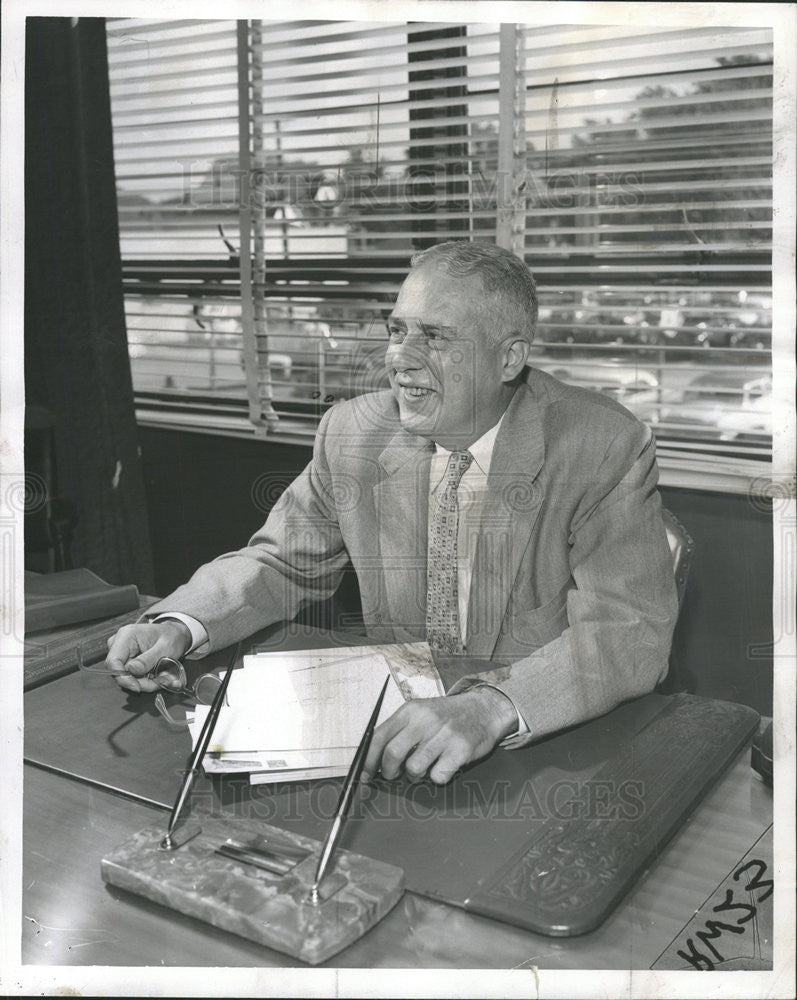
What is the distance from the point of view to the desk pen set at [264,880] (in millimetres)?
898

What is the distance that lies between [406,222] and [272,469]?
43 centimetres

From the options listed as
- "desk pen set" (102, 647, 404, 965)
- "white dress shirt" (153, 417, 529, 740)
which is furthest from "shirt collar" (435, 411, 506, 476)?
"desk pen set" (102, 647, 404, 965)

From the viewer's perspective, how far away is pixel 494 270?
1319 millimetres

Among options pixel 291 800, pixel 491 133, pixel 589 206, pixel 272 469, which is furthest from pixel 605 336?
pixel 291 800

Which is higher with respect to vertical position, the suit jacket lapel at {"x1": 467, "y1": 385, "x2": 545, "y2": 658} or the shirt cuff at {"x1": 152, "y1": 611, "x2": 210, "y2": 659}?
the suit jacket lapel at {"x1": 467, "y1": 385, "x2": 545, "y2": 658}

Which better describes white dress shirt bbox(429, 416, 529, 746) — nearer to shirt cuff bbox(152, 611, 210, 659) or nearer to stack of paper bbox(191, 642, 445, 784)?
stack of paper bbox(191, 642, 445, 784)

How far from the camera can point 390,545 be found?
4.53 feet

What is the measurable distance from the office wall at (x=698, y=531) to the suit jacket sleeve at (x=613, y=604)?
56 millimetres

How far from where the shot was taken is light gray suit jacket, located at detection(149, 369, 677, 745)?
1.32 meters

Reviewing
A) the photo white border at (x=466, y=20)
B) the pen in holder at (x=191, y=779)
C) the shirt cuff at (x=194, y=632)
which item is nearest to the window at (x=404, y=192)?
the photo white border at (x=466, y=20)

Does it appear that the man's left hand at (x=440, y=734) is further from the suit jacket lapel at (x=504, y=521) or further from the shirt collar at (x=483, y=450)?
the shirt collar at (x=483, y=450)

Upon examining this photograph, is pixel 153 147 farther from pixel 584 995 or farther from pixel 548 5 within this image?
pixel 584 995

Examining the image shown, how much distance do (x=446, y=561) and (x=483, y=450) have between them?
18cm

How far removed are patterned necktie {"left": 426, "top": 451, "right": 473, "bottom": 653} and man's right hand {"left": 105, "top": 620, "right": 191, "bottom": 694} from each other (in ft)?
1.26
